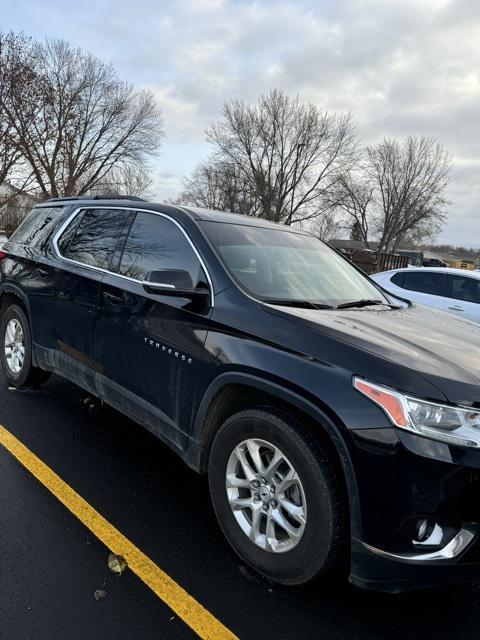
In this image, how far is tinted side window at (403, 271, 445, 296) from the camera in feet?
30.6

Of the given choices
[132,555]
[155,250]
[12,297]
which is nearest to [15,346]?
[12,297]

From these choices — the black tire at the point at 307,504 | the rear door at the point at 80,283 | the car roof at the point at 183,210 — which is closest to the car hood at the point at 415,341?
the black tire at the point at 307,504

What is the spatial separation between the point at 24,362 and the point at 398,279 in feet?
24.9

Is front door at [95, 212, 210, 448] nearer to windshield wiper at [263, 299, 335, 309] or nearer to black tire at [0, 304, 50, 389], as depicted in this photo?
windshield wiper at [263, 299, 335, 309]

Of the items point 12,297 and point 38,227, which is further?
point 12,297

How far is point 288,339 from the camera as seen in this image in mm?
2281

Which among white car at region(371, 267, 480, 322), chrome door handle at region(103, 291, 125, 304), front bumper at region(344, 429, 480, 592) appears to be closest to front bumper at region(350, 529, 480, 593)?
front bumper at region(344, 429, 480, 592)

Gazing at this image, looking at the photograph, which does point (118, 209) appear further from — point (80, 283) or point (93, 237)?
point (80, 283)

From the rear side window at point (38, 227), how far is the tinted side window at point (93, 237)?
1.03 feet

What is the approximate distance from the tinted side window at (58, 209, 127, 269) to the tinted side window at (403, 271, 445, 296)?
7.27 meters

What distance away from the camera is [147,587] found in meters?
2.29

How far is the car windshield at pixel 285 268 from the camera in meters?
2.86

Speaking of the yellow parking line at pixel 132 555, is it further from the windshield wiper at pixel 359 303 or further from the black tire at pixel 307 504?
the windshield wiper at pixel 359 303

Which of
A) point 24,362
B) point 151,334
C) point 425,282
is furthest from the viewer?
point 425,282
